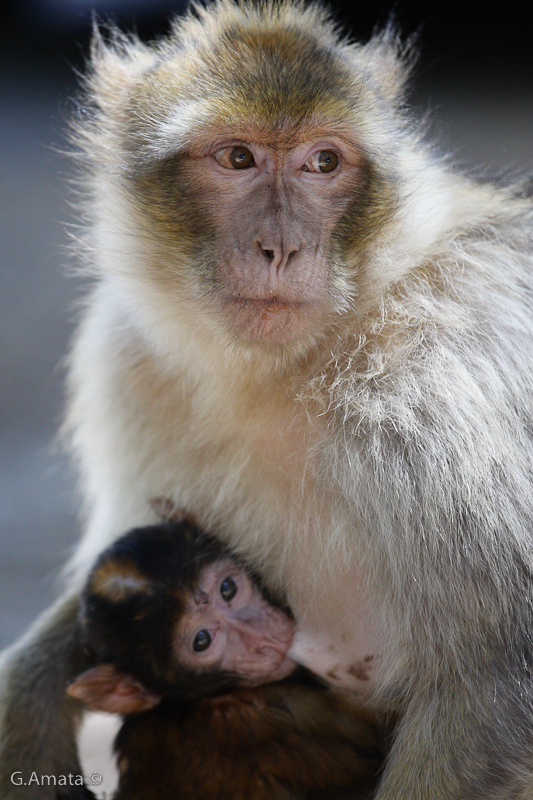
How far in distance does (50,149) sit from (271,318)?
2.48 meters

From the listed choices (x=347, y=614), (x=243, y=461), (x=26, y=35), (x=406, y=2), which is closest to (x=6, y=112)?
(x=26, y=35)

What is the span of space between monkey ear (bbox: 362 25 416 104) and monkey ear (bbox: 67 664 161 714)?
1.50 meters

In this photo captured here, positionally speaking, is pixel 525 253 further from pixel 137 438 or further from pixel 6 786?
pixel 6 786

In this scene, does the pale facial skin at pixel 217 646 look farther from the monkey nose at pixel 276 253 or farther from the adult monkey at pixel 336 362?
the monkey nose at pixel 276 253

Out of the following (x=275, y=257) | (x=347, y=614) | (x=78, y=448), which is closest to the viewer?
(x=275, y=257)

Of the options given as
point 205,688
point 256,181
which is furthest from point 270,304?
point 205,688

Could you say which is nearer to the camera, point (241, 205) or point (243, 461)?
point (241, 205)

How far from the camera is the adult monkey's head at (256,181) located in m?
1.72

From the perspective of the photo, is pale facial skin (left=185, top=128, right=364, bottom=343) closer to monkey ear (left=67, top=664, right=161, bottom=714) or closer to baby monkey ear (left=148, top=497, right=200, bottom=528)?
baby monkey ear (left=148, top=497, right=200, bottom=528)

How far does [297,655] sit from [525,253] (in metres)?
1.05

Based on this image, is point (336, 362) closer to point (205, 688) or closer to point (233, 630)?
point (233, 630)

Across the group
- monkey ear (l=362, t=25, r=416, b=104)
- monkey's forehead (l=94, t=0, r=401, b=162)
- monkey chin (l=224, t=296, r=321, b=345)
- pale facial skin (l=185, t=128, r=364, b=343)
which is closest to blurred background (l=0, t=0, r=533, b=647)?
monkey ear (l=362, t=25, r=416, b=104)

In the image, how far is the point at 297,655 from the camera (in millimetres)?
1963

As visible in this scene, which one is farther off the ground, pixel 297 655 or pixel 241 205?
pixel 241 205
